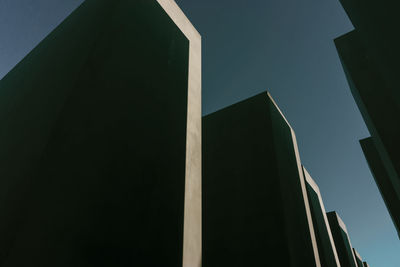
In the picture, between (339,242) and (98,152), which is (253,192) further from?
(339,242)

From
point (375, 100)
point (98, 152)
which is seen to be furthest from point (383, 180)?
point (98, 152)

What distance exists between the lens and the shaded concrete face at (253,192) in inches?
225

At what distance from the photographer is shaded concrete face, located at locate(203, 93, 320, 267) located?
573 cm

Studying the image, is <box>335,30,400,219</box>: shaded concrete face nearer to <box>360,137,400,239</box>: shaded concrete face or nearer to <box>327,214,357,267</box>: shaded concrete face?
<box>360,137,400,239</box>: shaded concrete face

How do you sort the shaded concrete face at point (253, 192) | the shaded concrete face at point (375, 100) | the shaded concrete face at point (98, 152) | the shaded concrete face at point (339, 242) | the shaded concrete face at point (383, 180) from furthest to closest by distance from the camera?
the shaded concrete face at point (339, 242) < the shaded concrete face at point (383, 180) < the shaded concrete face at point (253, 192) < the shaded concrete face at point (375, 100) < the shaded concrete face at point (98, 152)

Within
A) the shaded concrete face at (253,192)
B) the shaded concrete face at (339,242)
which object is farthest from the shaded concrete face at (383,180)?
the shaded concrete face at (339,242)

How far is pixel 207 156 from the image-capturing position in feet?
26.5

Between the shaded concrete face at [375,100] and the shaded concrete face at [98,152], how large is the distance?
14.2 ft

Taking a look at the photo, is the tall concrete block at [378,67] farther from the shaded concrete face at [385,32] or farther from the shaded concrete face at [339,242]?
the shaded concrete face at [339,242]

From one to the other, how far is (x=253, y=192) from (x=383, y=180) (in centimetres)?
570

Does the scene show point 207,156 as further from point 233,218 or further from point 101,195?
point 101,195

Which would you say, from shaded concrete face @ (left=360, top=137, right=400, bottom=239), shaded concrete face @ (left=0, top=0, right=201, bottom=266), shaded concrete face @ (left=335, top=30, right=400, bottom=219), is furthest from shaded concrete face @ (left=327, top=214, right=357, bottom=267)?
shaded concrete face @ (left=0, top=0, right=201, bottom=266)

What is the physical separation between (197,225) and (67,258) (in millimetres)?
1902

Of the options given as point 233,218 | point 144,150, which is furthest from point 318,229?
point 144,150
